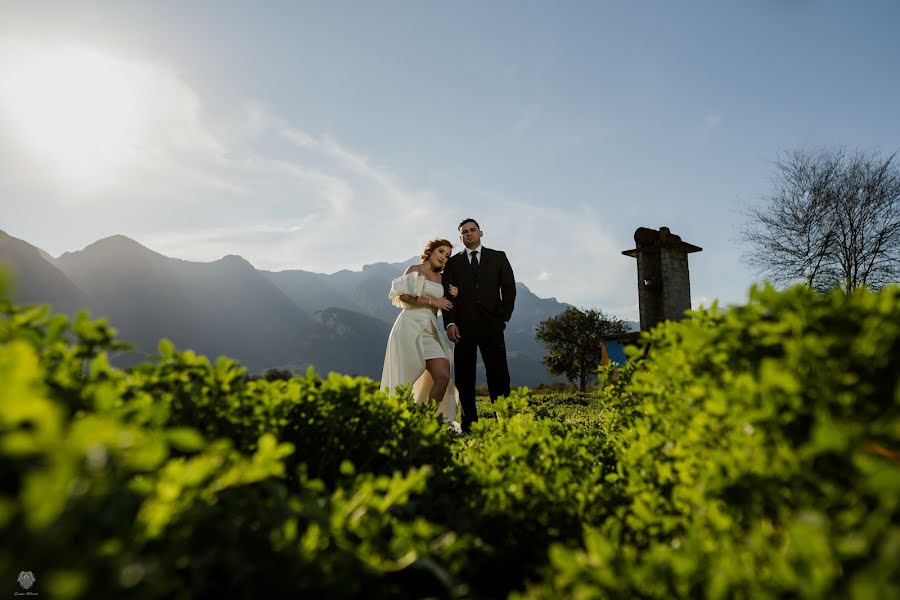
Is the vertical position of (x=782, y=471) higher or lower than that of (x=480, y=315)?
lower

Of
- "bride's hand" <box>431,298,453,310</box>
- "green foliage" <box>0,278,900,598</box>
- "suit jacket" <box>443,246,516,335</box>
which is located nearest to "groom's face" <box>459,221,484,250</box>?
"suit jacket" <box>443,246,516,335</box>

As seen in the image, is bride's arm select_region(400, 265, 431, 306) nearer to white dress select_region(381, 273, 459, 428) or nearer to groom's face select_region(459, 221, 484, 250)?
white dress select_region(381, 273, 459, 428)

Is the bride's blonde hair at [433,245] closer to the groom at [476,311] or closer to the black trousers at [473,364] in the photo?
the groom at [476,311]

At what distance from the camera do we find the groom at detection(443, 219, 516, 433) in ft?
28.2

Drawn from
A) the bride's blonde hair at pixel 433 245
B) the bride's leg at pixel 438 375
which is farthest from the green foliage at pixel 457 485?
the bride's blonde hair at pixel 433 245

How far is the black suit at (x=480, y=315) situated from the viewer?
28.2 ft

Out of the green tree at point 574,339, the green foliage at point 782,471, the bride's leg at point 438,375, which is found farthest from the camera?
the green tree at point 574,339

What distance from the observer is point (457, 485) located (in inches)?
103

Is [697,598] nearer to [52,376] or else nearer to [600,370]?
[52,376]

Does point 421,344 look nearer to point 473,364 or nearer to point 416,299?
point 416,299

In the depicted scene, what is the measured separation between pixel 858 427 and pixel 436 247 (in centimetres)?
821

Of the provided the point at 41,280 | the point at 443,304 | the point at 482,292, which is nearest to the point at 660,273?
the point at 482,292

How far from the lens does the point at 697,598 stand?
4.37ft

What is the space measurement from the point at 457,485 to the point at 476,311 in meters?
6.09
